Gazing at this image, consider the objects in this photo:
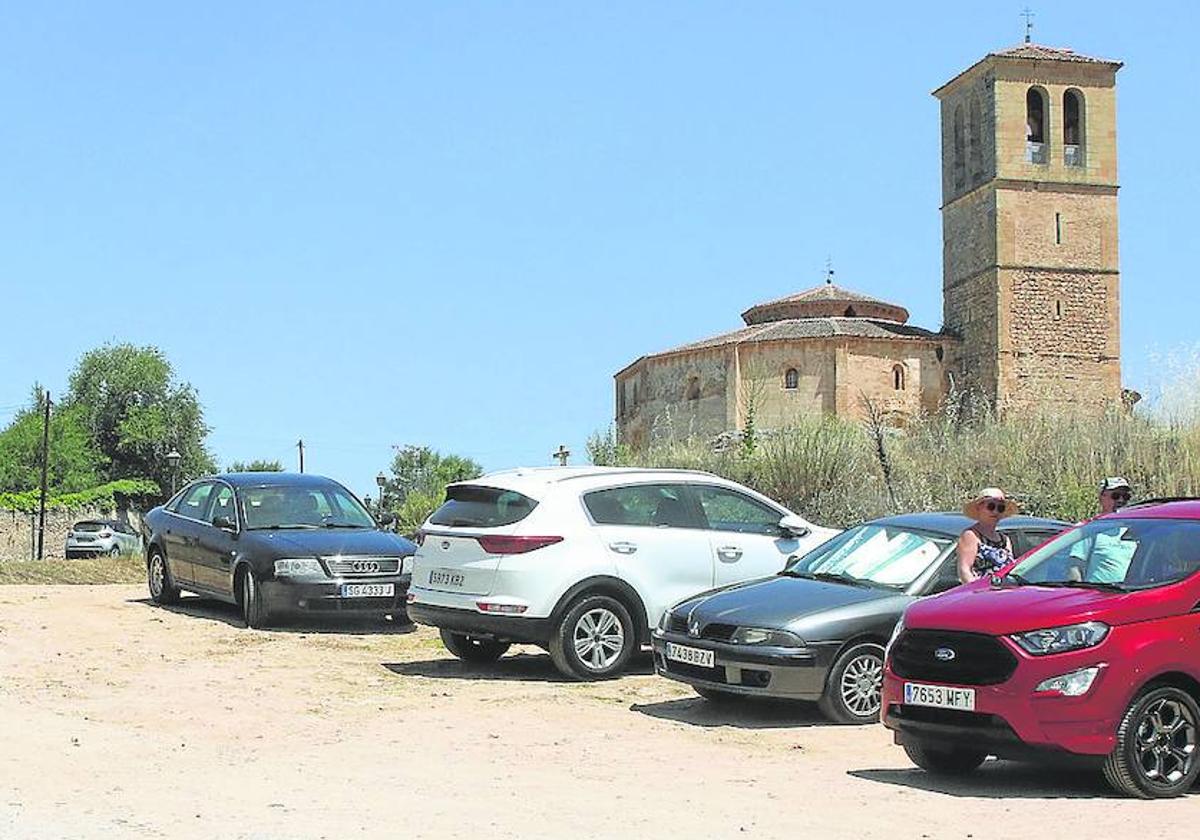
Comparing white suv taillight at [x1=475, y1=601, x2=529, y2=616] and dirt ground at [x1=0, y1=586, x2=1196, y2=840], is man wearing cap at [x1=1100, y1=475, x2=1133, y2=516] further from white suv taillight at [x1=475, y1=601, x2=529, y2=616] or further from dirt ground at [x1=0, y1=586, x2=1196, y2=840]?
white suv taillight at [x1=475, y1=601, x2=529, y2=616]

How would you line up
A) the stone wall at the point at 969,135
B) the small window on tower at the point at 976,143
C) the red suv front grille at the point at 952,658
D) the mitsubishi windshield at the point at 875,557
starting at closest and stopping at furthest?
the red suv front grille at the point at 952,658, the mitsubishi windshield at the point at 875,557, the stone wall at the point at 969,135, the small window on tower at the point at 976,143

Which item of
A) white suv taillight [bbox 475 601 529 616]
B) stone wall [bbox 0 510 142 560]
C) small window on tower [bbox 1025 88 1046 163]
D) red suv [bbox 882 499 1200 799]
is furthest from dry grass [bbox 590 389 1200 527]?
small window on tower [bbox 1025 88 1046 163]

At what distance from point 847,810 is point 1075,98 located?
65.3 meters

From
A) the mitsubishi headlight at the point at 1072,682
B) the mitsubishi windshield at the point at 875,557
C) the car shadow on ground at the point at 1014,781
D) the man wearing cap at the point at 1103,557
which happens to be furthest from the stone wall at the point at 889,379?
the mitsubishi headlight at the point at 1072,682

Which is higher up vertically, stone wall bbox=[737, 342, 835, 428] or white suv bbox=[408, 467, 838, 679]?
stone wall bbox=[737, 342, 835, 428]

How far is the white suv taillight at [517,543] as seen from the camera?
12.5m

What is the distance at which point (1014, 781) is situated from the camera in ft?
28.6

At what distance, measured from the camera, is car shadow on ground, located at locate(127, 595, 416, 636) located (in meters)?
16.5

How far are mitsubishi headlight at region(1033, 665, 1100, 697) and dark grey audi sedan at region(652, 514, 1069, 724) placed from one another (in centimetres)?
279

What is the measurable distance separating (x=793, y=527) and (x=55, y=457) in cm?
7871

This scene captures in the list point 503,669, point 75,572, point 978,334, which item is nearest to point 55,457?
point 978,334

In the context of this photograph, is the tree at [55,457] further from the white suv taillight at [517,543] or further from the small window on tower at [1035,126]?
the white suv taillight at [517,543]

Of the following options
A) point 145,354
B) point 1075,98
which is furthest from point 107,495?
point 1075,98

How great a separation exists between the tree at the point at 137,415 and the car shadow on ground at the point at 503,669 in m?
77.8
